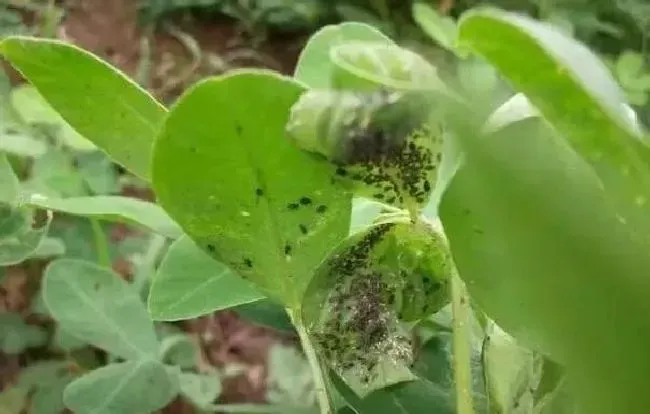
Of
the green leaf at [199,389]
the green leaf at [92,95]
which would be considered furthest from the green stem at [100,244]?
the green leaf at [92,95]

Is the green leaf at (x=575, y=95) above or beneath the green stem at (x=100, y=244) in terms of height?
above

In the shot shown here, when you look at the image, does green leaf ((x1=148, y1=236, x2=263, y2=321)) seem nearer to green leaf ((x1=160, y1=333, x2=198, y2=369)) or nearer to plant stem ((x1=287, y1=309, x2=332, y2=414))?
plant stem ((x1=287, y1=309, x2=332, y2=414))

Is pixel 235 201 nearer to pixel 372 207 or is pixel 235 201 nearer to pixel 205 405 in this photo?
pixel 372 207

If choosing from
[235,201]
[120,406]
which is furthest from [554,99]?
[120,406]

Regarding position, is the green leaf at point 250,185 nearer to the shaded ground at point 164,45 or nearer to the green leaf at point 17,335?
the green leaf at point 17,335

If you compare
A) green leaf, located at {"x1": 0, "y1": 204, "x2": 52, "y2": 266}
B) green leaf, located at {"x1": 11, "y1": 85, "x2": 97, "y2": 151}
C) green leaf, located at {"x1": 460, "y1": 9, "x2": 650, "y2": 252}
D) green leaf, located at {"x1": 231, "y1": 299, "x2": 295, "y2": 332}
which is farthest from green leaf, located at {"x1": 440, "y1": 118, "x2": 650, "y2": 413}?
green leaf, located at {"x1": 11, "y1": 85, "x2": 97, "y2": 151}
